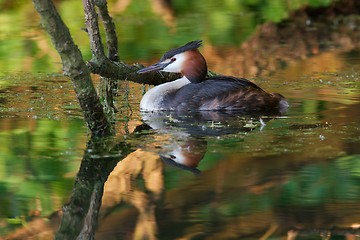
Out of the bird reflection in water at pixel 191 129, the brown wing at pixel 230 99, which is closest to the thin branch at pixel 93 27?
the bird reflection in water at pixel 191 129

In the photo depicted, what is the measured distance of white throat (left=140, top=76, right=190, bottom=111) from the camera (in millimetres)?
10352

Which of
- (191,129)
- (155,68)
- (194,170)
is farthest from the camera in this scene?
(155,68)

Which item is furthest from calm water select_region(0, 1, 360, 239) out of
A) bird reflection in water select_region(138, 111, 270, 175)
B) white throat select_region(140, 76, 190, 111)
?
white throat select_region(140, 76, 190, 111)

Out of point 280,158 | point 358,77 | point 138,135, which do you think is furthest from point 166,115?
point 358,77

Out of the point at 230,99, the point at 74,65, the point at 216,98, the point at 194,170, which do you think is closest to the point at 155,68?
the point at 216,98

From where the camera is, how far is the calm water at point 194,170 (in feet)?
20.5

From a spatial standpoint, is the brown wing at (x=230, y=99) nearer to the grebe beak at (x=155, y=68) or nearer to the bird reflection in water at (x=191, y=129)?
the bird reflection in water at (x=191, y=129)

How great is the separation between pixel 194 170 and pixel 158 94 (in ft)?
9.58

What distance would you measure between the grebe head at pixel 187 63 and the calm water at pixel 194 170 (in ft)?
2.00

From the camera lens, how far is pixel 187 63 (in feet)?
35.1

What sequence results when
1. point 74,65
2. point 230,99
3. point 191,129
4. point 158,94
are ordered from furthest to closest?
point 158,94, point 230,99, point 191,129, point 74,65

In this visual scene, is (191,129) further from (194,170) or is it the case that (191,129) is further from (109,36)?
(109,36)

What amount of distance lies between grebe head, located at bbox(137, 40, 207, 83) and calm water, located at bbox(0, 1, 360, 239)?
2.00ft

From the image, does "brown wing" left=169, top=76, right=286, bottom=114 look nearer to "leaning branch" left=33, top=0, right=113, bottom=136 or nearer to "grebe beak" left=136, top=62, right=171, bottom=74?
"grebe beak" left=136, top=62, right=171, bottom=74
